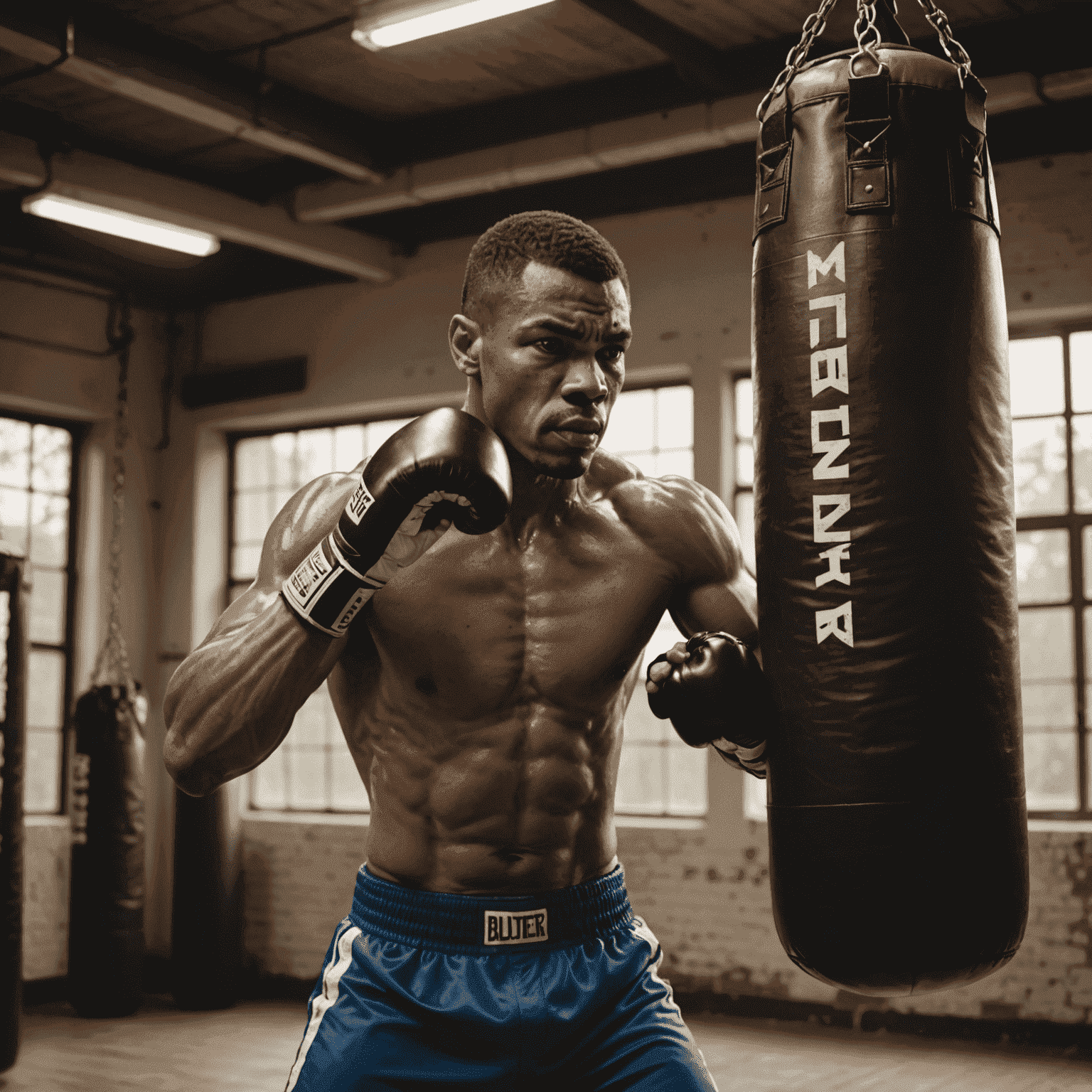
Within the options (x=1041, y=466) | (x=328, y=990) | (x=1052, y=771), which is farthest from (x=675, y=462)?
(x=328, y=990)

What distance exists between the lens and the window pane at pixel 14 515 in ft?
22.6

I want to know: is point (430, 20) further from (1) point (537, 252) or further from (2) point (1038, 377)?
(2) point (1038, 377)

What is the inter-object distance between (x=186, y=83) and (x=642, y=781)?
3571 millimetres

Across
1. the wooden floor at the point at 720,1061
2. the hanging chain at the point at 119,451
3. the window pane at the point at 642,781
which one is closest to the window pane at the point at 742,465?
the window pane at the point at 642,781

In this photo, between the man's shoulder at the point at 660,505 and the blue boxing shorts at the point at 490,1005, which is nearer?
the blue boxing shorts at the point at 490,1005

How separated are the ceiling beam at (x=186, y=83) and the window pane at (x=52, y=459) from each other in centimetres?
202

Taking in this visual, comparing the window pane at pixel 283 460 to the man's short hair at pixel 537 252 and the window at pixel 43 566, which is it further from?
the man's short hair at pixel 537 252

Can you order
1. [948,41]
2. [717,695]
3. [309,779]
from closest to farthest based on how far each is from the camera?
1. [717,695]
2. [948,41]
3. [309,779]

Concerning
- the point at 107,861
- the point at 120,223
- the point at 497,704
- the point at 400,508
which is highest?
the point at 120,223

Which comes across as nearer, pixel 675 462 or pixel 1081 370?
pixel 1081 370

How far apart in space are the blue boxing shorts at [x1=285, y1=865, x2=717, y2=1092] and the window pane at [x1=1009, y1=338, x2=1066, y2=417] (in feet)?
13.7

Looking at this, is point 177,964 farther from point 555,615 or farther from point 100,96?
point 555,615

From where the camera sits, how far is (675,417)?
6.29 metres

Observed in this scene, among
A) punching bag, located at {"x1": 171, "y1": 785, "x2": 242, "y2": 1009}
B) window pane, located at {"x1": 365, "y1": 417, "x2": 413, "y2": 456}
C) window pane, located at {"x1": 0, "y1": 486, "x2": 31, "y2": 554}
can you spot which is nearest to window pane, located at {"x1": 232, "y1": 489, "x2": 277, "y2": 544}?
window pane, located at {"x1": 365, "y1": 417, "x2": 413, "y2": 456}
